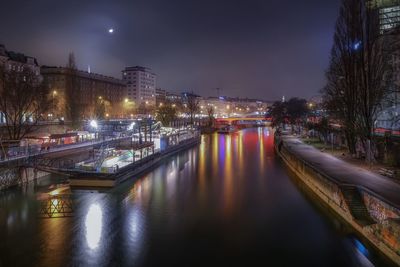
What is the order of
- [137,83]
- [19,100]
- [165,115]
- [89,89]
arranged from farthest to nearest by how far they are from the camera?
[137,83]
[89,89]
[165,115]
[19,100]

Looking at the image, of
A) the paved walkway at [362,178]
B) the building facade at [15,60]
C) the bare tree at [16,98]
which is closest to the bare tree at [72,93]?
the bare tree at [16,98]

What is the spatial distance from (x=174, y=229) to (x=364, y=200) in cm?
847

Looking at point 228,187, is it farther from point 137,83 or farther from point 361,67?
point 137,83

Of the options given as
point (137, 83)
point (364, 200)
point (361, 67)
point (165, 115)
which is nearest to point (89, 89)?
point (165, 115)

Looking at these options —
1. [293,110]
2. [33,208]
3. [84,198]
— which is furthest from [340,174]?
[293,110]

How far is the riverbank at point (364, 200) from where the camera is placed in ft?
35.6

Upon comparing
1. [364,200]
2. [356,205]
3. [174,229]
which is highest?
[364,200]

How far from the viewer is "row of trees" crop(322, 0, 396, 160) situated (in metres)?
21.6

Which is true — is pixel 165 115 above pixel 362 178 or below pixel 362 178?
above

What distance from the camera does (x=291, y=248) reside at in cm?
1267

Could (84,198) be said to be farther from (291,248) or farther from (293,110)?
(293,110)

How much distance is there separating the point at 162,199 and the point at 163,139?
759 inches

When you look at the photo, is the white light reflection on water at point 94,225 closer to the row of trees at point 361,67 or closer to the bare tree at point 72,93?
the row of trees at point 361,67

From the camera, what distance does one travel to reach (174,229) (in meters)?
14.5
